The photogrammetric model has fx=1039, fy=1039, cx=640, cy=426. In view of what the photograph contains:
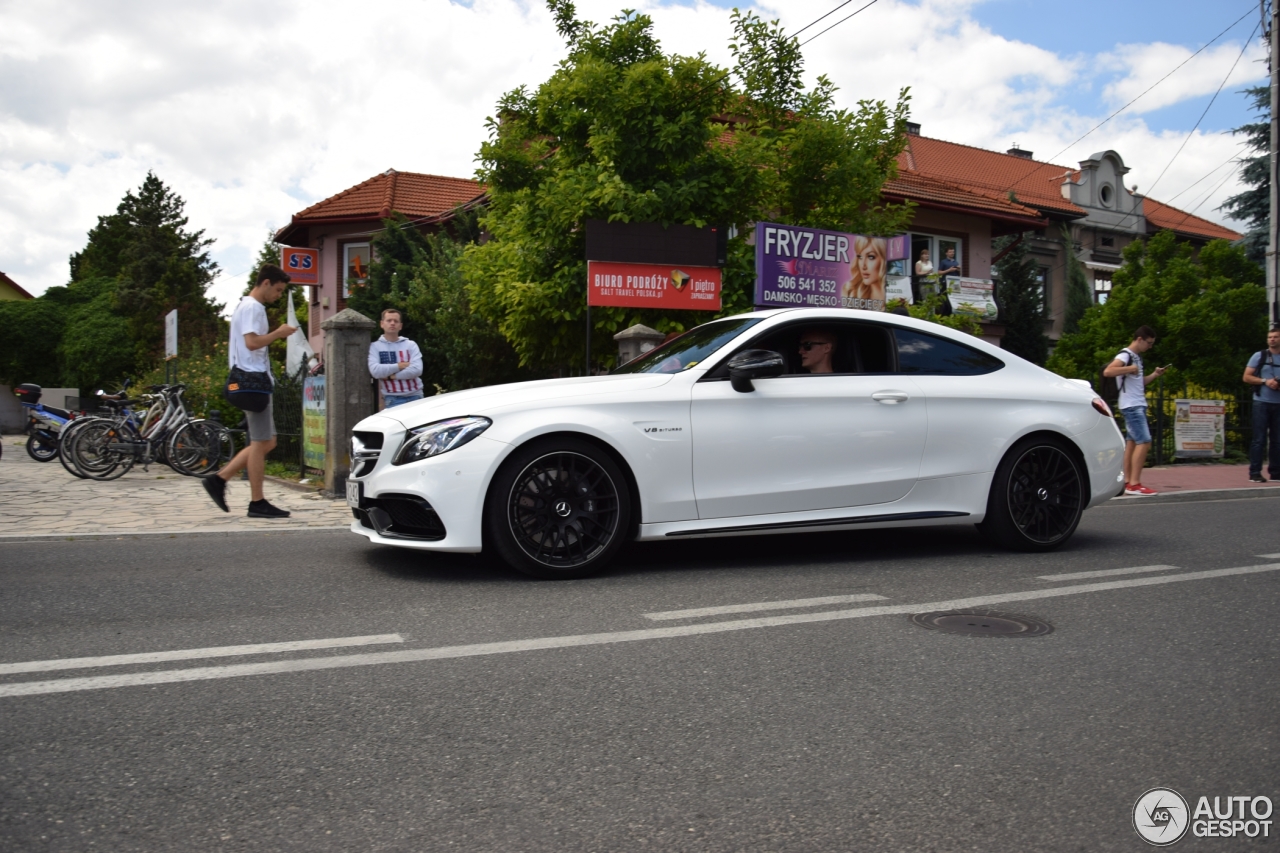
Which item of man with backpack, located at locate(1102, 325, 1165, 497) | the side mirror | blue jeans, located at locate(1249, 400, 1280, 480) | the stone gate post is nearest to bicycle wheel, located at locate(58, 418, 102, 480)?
the stone gate post

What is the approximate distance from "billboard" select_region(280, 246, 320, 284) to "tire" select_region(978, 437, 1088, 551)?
28.7 metres

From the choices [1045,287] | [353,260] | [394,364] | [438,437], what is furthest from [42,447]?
[1045,287]

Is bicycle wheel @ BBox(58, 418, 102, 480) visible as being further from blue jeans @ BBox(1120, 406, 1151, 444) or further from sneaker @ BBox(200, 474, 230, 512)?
blue jeans @ BBox(1120, 406, 1151, 444)

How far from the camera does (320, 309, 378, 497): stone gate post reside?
9.60 m

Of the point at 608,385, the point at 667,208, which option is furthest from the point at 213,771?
the point at 667,208

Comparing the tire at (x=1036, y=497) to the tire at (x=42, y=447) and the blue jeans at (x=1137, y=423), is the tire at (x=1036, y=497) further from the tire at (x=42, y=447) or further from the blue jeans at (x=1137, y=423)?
the tire at (x=42, y=447)

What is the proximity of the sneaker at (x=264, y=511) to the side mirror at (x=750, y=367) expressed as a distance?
3.90 meters

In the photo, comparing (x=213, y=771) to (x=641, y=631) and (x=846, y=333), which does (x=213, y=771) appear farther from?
(x=846, y=333)

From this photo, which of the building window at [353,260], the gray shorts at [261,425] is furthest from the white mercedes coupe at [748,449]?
the building window at [353,260]

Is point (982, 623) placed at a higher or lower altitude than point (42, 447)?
lower

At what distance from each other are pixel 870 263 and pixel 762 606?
401 inches

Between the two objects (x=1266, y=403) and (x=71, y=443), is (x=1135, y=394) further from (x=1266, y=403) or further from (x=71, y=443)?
(x=71, y=443)

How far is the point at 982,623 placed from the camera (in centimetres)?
459

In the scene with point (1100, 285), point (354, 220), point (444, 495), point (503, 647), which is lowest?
point (503, 647)
